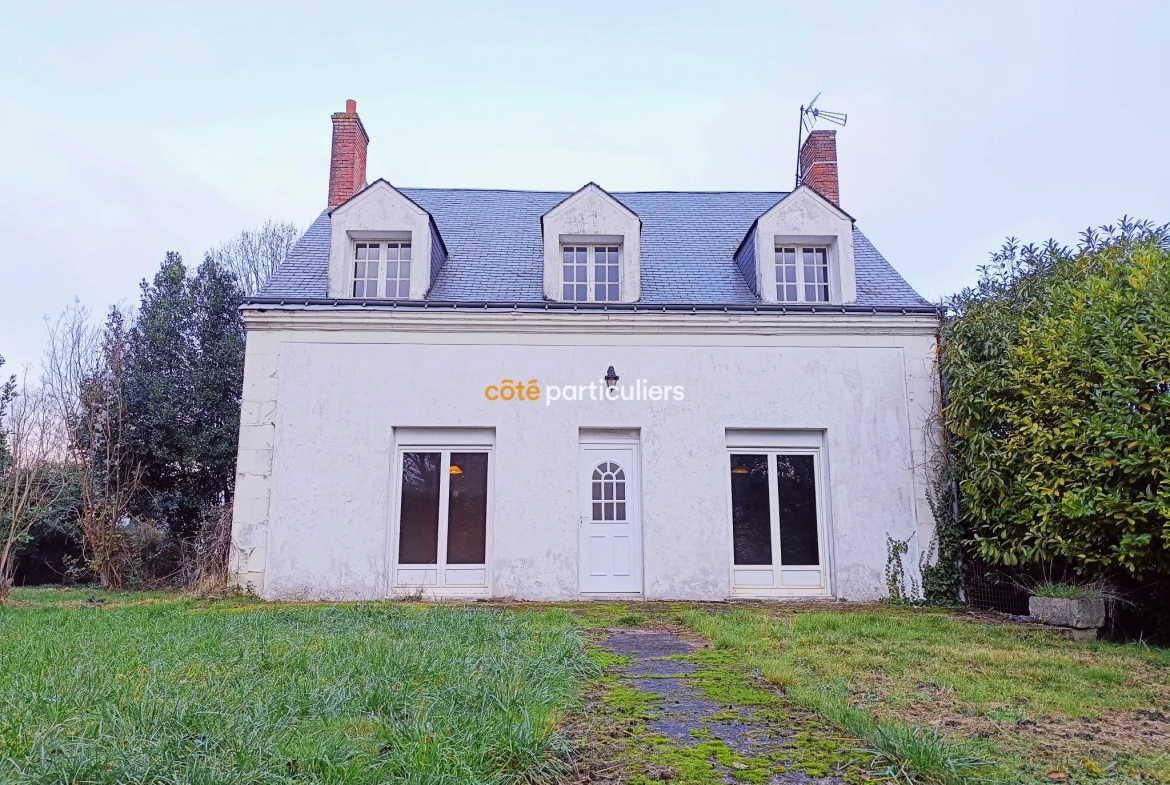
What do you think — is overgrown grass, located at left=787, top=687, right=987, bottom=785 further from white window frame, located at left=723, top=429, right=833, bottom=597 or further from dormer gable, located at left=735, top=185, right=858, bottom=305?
dormer gable, located at left=735, top=185, right=858, bottom=305

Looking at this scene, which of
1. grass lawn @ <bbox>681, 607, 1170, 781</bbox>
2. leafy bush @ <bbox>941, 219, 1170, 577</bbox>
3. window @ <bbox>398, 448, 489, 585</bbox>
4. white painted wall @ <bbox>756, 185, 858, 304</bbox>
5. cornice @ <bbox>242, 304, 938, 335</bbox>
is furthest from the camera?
white painted wall @ <bbox>756, 185, 858, 304</bbox>

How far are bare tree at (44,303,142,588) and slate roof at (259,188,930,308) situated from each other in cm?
458

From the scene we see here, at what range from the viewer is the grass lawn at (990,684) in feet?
9.85

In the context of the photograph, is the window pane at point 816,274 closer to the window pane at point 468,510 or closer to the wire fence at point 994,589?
the wire fence at point 994,589

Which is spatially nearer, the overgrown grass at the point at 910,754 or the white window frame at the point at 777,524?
the overgrown grass at the point at 910,754

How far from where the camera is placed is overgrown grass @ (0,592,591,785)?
2260mm

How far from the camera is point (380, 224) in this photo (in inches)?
419

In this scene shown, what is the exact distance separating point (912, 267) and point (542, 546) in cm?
1092

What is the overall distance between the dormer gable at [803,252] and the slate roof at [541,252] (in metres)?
0.36

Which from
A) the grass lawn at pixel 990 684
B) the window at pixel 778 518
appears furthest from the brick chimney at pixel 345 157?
the grass lawn at pixel 990 684

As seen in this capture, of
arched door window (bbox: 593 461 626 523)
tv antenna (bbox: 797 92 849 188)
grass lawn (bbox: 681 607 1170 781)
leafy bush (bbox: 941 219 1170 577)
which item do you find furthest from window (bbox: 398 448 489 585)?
tv antenna (bbox: 797 92 849 188)

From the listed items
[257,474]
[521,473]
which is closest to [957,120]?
[521,473]

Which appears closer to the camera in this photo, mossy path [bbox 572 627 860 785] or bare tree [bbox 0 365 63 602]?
mossy path [bbox 572 627 860 785]

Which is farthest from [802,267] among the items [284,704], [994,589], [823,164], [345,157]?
[284,704]
